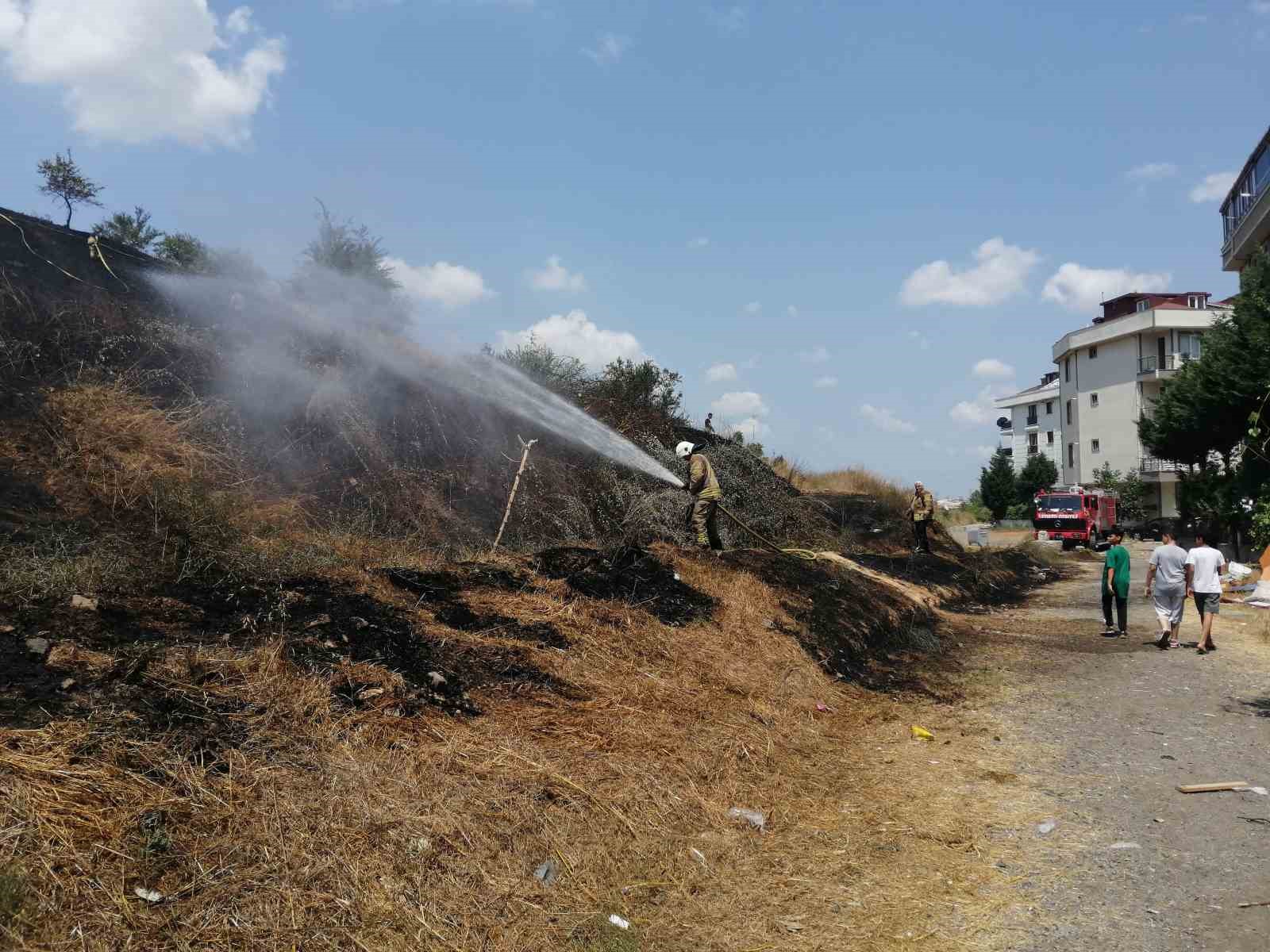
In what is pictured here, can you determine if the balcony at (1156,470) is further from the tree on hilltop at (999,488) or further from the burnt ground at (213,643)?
the burnt ground at (213,643)

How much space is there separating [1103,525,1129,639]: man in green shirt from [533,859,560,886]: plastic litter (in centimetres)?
950

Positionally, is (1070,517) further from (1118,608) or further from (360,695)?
(360,695)

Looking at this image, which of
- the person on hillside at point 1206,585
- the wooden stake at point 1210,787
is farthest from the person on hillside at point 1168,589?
the wooden stake at point 1210,787

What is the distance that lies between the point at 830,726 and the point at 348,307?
35.1 feet

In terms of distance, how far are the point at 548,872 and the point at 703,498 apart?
8025 mm

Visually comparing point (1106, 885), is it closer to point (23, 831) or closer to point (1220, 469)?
point (23, 831)

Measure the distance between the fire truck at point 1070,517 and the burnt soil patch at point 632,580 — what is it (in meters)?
26.7

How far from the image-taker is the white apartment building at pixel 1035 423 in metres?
63.6

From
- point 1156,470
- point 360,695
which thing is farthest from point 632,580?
point 1156,470

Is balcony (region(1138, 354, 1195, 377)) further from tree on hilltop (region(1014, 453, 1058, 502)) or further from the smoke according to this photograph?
the smoke

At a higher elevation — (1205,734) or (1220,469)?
(1220,469)

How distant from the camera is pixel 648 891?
4.11 m

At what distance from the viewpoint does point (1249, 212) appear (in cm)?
2948

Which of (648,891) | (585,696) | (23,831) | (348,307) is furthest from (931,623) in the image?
(23,831)
